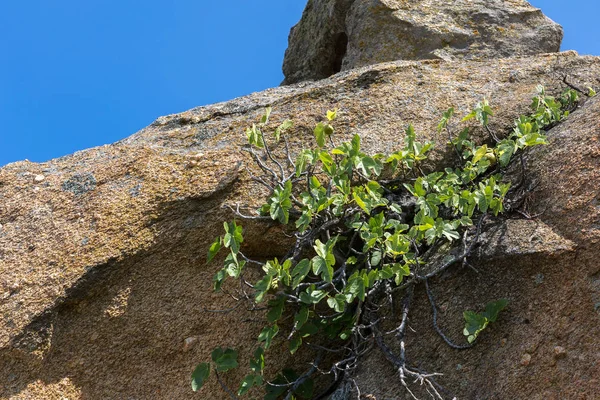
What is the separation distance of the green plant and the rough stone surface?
109 mm

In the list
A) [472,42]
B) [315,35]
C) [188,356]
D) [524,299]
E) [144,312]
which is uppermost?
[315,35]

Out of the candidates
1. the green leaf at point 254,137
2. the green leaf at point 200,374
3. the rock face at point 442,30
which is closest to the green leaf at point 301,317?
the green leaf at point 200,374

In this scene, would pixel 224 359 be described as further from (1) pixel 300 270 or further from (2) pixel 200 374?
(1) pixel 300 270

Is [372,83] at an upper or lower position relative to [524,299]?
upper

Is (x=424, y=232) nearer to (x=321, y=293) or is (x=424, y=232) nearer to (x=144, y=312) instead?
(x=321, y=293)

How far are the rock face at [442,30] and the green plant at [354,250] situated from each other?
7.65 ft

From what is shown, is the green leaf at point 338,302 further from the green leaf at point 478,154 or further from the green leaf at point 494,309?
the green leaf at point 478,154

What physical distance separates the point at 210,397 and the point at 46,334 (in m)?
0.81

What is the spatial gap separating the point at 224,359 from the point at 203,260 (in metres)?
0.53

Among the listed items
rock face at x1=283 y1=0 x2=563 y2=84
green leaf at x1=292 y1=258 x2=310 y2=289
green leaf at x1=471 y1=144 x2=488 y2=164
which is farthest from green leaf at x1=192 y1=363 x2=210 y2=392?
rock face at x1=283 y1=0 x2=563 y2=84

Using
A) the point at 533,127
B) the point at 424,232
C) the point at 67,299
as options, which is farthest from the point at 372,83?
the point at 67,299

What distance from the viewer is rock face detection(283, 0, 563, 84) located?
17.2ft

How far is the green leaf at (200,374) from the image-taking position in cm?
272

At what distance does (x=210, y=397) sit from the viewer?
2918 millimetres
